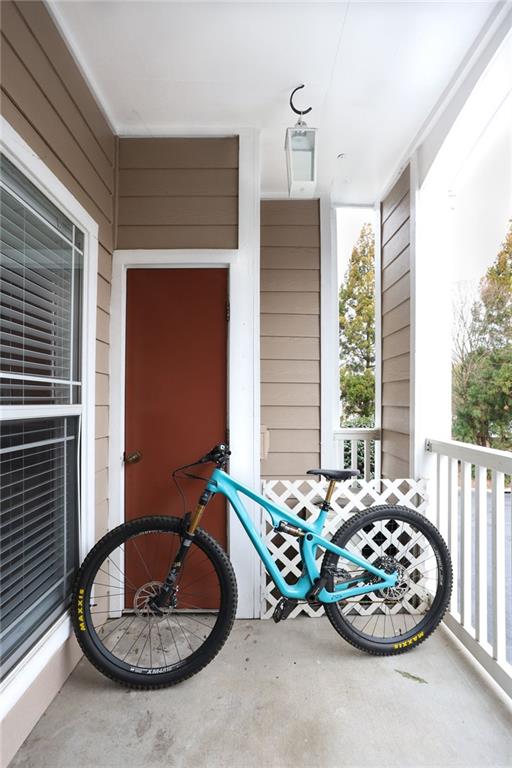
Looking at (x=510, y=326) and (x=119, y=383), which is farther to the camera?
(x=119, y=383)

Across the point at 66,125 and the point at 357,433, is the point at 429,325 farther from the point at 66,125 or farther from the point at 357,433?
the point at 66,125

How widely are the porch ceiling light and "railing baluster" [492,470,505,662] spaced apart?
1.70 metres

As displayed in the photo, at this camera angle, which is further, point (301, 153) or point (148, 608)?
point (301, 153)

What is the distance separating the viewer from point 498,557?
5.99 ft

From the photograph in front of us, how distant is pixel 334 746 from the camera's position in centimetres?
148

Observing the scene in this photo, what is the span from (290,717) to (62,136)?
2.51 meters

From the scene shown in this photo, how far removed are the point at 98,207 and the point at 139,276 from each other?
1.35ft

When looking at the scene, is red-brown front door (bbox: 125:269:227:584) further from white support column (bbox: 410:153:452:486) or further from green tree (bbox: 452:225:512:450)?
green tree (bbox: 452:225:512:450)

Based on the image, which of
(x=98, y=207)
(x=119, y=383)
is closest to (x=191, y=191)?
(x=98, y=207)

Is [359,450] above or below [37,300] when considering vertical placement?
below

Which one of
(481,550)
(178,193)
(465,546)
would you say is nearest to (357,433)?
(465,546)

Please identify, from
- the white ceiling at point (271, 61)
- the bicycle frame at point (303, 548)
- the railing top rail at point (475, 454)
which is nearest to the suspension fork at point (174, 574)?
the bicycle frame at point (303, 548)

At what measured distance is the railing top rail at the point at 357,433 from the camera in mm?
3230

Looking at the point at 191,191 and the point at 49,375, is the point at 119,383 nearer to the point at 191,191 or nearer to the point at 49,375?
the point at 49,375
